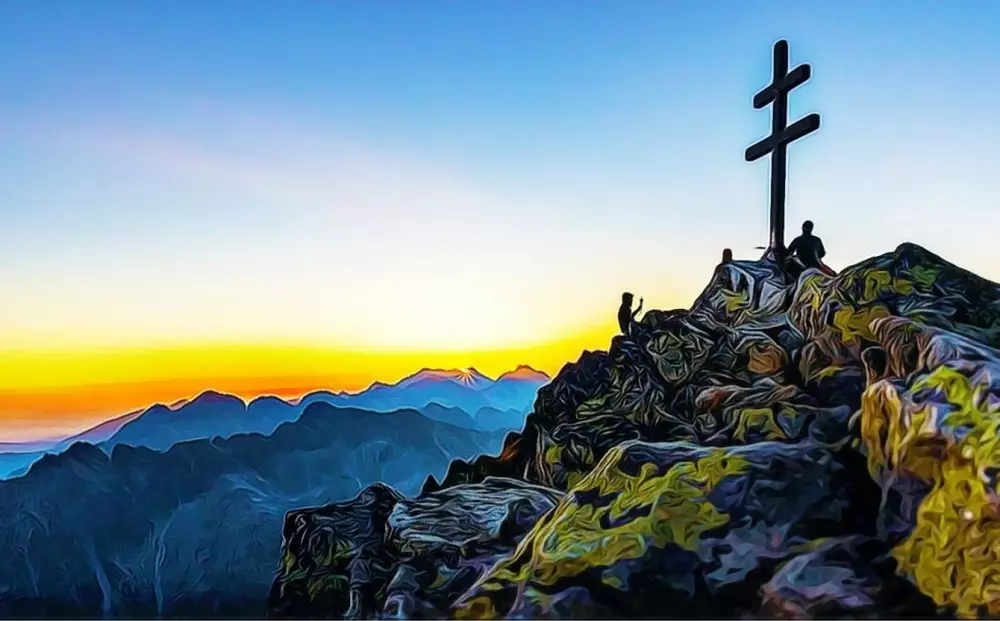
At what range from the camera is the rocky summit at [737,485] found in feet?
8.88

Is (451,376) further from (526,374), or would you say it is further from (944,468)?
(944,468)

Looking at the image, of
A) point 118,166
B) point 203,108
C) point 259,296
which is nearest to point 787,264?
point 259,296

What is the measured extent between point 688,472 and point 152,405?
224cm

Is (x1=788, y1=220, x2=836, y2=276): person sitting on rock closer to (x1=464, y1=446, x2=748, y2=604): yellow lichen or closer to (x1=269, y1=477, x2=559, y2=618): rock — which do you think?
(x1=464, y1=446, x2=748, y2=604): yellow lichen

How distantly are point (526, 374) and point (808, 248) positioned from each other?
1.30 metres

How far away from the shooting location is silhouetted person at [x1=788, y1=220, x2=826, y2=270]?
397 cm

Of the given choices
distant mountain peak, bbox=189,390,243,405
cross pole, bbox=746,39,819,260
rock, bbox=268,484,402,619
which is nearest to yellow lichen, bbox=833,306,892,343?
cross pole, bbox=746,39,819,260

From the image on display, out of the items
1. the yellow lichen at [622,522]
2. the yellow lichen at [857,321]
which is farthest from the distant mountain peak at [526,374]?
the yellow lichen at [857,321]

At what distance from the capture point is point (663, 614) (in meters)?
2.83

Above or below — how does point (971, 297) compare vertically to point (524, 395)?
above

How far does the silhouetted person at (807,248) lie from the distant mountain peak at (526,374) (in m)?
1.16

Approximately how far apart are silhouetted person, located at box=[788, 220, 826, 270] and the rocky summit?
14cm

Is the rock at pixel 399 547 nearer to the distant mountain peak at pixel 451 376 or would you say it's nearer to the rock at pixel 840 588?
the distant mountain peak at pixel 451 376

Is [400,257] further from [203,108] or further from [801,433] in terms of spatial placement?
[801,433]
